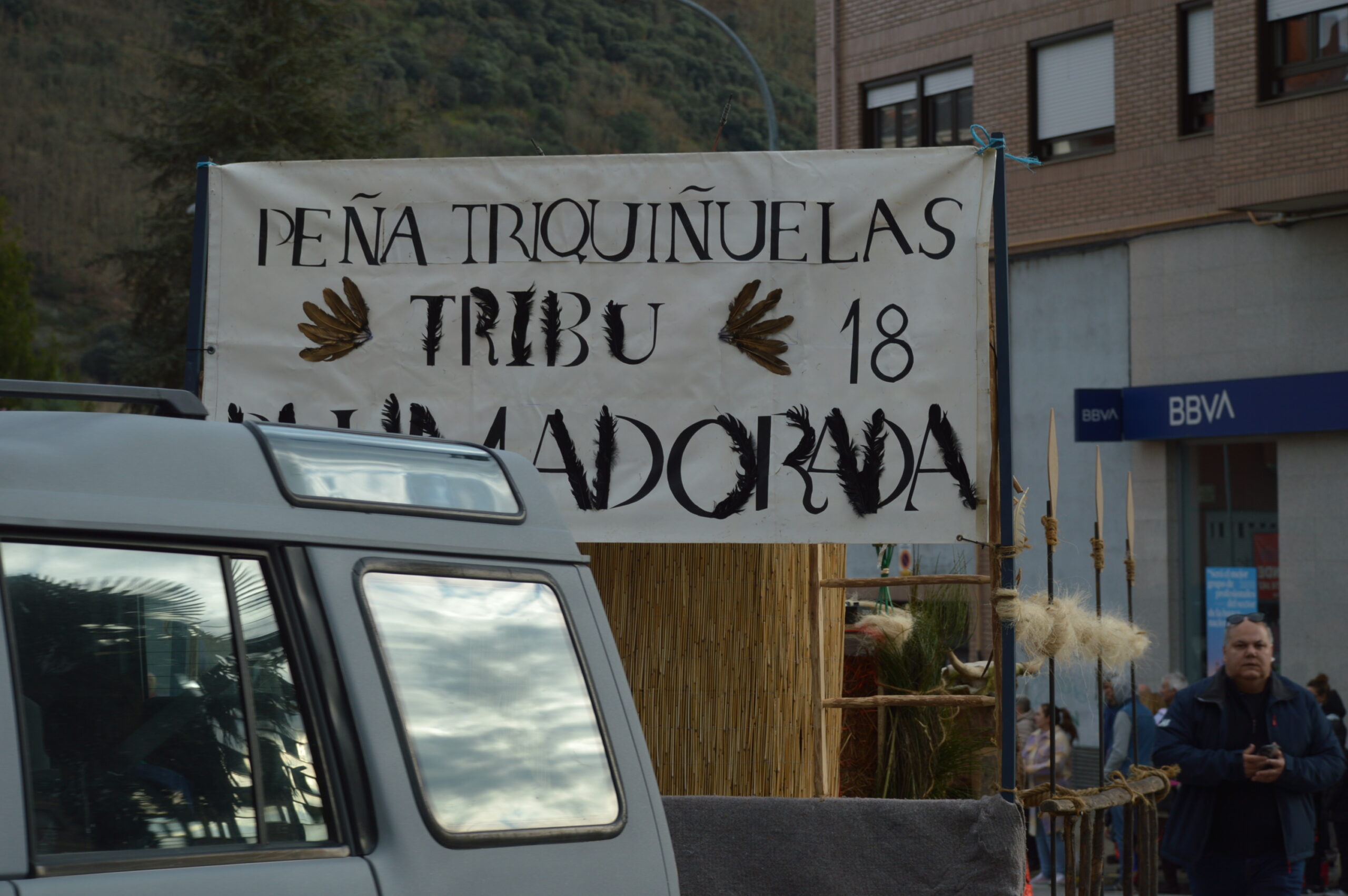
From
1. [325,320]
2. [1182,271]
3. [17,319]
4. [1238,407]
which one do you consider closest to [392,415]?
[325,320]

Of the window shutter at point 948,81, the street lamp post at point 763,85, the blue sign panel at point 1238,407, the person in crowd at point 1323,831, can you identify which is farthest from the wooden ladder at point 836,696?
the window shutter at point 948,81

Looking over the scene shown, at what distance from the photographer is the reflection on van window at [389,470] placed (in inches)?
104

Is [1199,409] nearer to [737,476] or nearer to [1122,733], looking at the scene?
[1122,733]

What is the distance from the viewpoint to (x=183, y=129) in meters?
37.6

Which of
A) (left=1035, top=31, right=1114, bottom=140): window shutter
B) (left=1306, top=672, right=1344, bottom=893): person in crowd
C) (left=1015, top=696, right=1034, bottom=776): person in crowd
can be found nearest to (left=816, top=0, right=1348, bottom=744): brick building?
(left=1035, top=31, right=1114, bottom=140): window shutter

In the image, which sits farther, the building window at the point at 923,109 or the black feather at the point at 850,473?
the building window at the point at 923,109

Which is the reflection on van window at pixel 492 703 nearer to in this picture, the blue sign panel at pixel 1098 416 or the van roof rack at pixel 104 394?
the van roof rack at pixel 104 394

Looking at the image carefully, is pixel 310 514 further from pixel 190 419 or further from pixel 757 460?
pixel 757 460

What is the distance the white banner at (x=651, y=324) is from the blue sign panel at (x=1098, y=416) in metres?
→ 14.6

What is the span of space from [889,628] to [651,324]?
136 centimetres

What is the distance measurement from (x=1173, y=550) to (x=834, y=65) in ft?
28.5

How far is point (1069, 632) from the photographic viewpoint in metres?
5.31

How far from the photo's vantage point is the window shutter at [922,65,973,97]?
21.8 m

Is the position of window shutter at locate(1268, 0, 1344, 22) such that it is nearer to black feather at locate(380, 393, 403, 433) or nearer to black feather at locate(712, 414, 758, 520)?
black feather at locate(712, 414, 758, 520)
